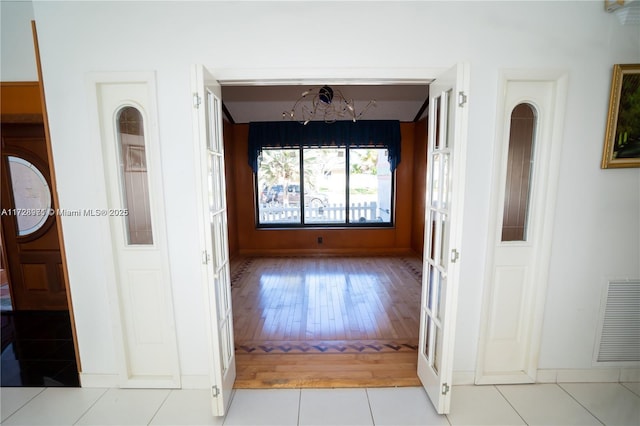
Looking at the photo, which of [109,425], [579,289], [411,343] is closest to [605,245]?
[579,289]

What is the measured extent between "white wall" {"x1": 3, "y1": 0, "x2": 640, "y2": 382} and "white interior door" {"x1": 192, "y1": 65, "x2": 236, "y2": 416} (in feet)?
0.64

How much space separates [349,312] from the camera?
3203mm

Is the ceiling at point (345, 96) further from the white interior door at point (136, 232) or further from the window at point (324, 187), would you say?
the white interior door at point (136, 232)

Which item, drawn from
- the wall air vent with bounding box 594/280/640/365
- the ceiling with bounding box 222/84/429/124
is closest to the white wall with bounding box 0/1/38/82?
the ceiling with bounding box 222/84/429/124

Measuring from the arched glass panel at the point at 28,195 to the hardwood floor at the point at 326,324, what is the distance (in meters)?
→ 2.39

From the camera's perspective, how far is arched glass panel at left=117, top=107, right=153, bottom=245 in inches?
75.7

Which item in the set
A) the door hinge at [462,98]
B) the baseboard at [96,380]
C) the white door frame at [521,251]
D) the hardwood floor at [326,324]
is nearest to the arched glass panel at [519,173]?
the white door frame at [521,251]

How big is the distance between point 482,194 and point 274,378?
205 cm

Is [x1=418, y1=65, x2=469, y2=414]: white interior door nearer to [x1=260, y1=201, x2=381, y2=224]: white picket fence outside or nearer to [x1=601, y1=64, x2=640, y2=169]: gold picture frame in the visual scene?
[x1=601, y1=64, x2=640, y2=169]: gold picture frame

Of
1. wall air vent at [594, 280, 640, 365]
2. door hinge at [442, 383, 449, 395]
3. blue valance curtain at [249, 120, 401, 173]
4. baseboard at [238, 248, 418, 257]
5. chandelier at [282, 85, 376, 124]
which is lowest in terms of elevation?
baseboard at [238, 248, 418, 257]

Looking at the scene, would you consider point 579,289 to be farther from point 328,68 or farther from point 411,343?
point 328,68

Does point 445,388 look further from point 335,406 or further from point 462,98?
point 462,98

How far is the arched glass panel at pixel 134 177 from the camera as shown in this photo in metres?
1.92

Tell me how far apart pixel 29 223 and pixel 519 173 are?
4.97m
